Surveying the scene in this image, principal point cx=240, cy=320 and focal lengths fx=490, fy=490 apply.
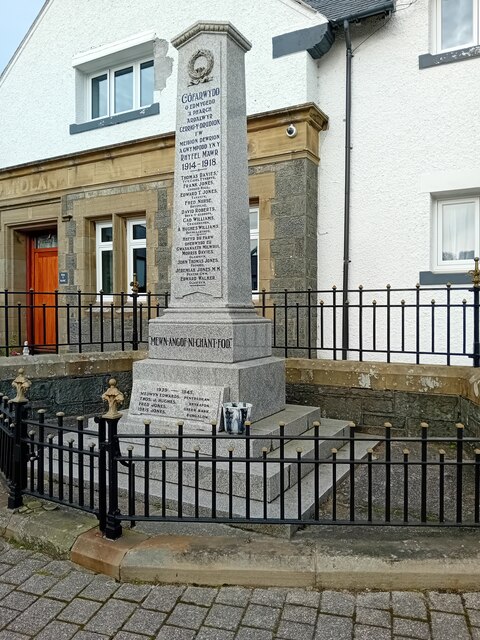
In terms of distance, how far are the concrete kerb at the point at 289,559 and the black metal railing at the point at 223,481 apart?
11 centimetres

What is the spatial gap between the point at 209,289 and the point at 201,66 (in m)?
2.13


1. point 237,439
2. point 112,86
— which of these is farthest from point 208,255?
→ point 112,86

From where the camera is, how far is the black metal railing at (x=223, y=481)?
2.94m

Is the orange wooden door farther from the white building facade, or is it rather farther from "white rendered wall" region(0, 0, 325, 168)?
"white rendered wall" region(0, 0, 325, 168)

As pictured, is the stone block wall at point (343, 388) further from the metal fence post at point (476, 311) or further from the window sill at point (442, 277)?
the window sill at point (442, 277)

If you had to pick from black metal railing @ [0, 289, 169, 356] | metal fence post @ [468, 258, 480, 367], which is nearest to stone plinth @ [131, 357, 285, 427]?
metal fence post @ [468, 258, 480, 367]

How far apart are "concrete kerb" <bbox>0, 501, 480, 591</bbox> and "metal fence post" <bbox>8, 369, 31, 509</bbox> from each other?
573 millimetres

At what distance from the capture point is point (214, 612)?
2445 mm

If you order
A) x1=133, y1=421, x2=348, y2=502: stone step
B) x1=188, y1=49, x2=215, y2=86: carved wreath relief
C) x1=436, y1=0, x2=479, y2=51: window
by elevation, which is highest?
x1=436, y1=0, x2=479, y2=51: window

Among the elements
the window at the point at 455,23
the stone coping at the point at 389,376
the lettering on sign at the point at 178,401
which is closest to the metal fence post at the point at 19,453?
the lettering on sign at the point at 178,401

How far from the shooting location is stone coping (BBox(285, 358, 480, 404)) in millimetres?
5098

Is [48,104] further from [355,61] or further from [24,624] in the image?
[24,624]

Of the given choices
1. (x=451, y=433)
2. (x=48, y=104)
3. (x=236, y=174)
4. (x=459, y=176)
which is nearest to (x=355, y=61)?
(x=459, y=176)

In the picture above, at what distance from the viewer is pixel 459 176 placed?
271 inches
